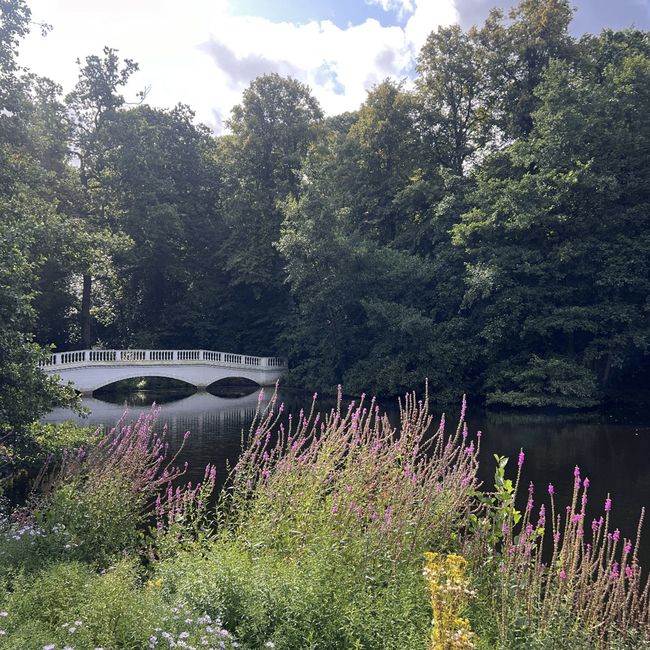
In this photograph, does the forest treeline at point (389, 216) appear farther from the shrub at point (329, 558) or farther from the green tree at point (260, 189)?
the shrub at point (329, 558)

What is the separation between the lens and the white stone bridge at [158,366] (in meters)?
26.8

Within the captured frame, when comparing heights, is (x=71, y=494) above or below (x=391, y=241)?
below

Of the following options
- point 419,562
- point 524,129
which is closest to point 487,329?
point 524,129

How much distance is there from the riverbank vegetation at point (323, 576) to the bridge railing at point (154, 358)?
21475 millimetres

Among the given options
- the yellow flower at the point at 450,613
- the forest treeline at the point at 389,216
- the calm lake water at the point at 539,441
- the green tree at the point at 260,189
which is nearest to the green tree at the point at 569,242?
the forest treeline at the point at 389,216

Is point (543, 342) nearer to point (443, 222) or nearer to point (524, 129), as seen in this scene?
point (443, 222)

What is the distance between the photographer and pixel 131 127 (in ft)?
100.0

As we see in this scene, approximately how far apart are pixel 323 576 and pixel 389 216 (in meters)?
28.0

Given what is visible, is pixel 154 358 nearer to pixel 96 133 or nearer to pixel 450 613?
pixel 96 133

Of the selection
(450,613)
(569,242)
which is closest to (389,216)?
(569,242)

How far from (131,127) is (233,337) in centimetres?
1325

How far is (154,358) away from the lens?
29969 mm

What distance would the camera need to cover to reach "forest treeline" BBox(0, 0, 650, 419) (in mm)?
22719

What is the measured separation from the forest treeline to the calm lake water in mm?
2849
